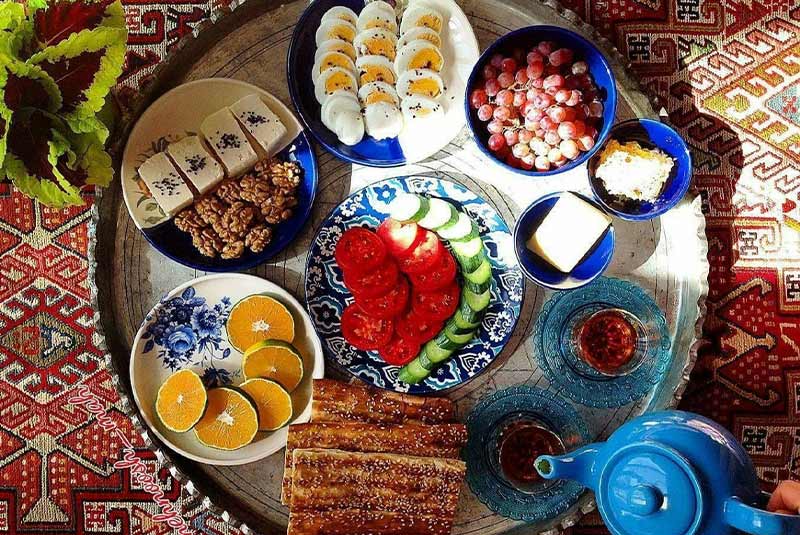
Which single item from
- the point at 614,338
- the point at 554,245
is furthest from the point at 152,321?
the point at 614,338

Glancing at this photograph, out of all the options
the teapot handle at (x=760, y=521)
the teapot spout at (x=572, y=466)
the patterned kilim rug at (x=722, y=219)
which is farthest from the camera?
the patterned kilim rug at (x=722, y=219)

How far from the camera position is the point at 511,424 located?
6.82ft

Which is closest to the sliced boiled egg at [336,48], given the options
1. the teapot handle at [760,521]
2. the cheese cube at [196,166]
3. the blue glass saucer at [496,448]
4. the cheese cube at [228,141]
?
A: the cheese cube at [228,141]

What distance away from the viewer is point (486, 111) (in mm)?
1979

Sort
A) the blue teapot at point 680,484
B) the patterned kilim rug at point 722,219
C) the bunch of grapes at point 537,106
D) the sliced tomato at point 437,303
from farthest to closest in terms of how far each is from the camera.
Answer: the patterned kilim rug at point 722,219 < the sliced tomato at point 437,303 < the bunch of grapes at point 537,106 < the blue teapot at point 680,484

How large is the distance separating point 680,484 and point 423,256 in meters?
0.90

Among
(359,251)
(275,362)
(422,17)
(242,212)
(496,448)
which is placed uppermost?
(422,17)

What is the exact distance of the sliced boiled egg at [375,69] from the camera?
79.5 inches

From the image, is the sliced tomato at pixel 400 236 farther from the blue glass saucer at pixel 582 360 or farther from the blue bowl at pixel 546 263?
the blue glass saucer at pixel 582 360

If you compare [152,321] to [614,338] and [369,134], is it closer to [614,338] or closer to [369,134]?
[369,134]

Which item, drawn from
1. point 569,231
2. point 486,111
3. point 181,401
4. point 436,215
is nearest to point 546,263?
point 569,231

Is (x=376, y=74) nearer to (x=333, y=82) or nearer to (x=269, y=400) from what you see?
(x=333, y=82)

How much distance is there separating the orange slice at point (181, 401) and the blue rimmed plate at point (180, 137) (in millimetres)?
299

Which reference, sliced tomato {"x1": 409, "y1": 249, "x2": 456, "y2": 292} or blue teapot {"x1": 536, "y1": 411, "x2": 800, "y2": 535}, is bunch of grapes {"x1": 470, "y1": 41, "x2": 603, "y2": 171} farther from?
blue teapot {"x1": 536, "y1": 411, "x2": 800, "y2": 535}
